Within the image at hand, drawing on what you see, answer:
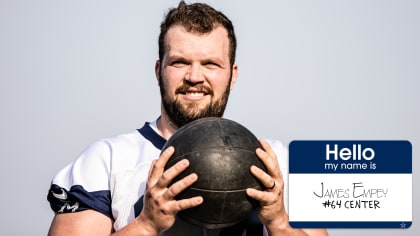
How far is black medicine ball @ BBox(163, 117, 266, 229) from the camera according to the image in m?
5.88

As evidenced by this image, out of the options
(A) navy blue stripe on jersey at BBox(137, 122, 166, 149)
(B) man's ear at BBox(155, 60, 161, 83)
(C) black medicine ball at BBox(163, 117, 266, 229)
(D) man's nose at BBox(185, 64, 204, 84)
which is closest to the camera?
(C) black medicine ball at BBox(163, 117, 266, 229)

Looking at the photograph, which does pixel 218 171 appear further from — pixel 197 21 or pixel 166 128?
pixel 197 21

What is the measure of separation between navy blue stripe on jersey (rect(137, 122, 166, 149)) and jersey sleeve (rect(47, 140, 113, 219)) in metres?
0.44

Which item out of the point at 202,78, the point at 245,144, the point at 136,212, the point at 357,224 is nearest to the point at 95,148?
the point at 136,212

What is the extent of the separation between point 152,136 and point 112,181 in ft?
2.36

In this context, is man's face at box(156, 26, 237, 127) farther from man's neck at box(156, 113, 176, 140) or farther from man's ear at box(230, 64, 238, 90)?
man's ear at box(230, 64, 238, 90)

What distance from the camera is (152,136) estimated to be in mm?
7430

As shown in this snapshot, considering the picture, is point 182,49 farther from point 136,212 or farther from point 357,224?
point 357,224

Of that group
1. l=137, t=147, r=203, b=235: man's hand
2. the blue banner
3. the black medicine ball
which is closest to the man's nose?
the black medicine ball

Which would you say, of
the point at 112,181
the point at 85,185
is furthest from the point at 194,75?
the point at 85,185

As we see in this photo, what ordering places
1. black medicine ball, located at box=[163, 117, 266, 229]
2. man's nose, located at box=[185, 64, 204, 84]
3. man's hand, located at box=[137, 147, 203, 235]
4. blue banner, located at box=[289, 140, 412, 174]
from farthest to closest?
blue banner, located at box=[289, 140, 412, 174] → man's nose, located at box=[185, 64, 204, 84] → black medicine ball, located at box=[163, 117, 266, 229] → man's hand, located at box=[137, 147, 203, 235]

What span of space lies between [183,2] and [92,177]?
2334 mm

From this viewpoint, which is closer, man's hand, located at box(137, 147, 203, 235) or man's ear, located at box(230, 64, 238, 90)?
man's hand, located at box(137, 147, 203, 235)

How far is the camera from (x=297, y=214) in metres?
9.56
